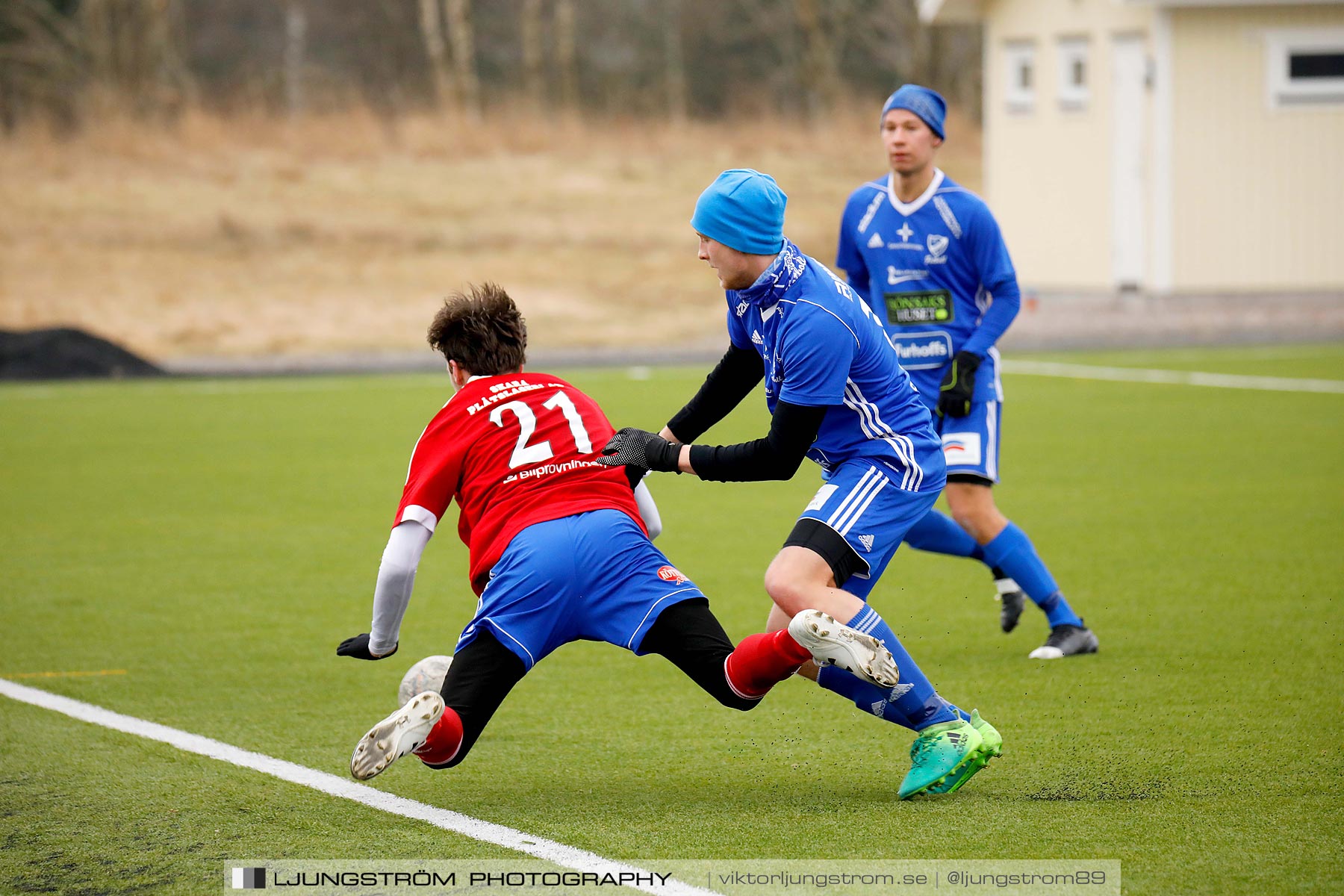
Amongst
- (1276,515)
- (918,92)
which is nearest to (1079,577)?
(1276,515)

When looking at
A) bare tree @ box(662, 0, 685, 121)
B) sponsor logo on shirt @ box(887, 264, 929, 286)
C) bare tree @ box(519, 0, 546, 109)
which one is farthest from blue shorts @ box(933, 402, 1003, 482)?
bare tree @ box(662, 0, 685, 121)

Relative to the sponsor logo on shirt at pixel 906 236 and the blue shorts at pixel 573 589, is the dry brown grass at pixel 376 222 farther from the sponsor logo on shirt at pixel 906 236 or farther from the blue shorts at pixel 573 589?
the blue shorts at pixel 573 589

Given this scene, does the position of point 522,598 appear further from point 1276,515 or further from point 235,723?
point 1276,515

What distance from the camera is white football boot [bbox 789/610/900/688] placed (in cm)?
426

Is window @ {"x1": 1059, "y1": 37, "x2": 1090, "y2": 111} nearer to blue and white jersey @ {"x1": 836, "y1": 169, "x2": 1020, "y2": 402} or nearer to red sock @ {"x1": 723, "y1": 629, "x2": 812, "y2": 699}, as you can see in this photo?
blue and white jersey @ {"x1": 836, "y1": 169, "x2": 1020, "y2": 402}

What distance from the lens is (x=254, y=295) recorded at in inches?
1050

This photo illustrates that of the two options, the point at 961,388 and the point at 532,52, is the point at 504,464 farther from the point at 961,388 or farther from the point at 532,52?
the point at 532,52

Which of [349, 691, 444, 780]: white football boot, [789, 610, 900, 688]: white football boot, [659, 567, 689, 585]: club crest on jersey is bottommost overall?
[349, 691, 444, 780]: white football boot

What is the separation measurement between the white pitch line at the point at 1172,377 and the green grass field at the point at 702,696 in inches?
177

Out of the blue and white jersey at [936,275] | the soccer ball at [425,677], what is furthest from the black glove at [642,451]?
the blue and white jersey at [936,275]

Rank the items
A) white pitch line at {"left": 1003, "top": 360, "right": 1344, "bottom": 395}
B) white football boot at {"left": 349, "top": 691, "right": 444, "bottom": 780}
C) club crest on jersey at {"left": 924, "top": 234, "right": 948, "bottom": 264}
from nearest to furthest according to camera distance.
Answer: white football boot at {"left": 349, "top": 691, "right": 444, "bottom": 780} → club crest on jersey at {"left": 924, "top": 234, "right": 948, "bottom": 264} → white pitch line at {"left": 1003, "top": 360, "right": 1344, "bottom": 395}

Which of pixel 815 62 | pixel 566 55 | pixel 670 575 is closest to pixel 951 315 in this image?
pixel 670 575

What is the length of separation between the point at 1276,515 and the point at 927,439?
5.70 m

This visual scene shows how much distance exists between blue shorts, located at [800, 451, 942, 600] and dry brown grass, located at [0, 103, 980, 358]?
20.1 m
